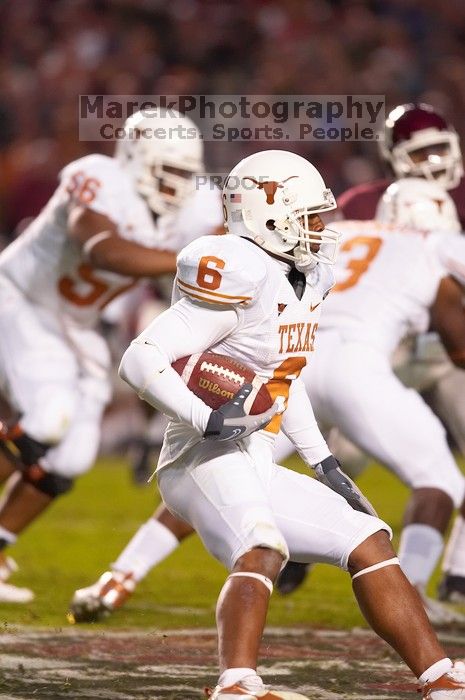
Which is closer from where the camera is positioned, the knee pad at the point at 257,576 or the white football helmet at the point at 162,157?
the knee pad at the point at 257,576

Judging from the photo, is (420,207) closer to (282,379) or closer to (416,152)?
(416,152)

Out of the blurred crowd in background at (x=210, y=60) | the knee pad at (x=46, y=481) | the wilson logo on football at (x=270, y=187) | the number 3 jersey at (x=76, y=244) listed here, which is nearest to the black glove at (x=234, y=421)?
the wilson logo on football at (x=270, y=187)

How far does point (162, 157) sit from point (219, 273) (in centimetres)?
226

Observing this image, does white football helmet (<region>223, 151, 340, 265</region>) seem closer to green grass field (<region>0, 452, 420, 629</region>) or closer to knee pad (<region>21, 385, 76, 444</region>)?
green grass field (<region>0, 452, 420, 629</region>)

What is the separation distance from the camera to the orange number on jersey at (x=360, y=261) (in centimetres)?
A: 493

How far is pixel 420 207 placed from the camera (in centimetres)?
496

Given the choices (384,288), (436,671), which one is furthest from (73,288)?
(436,671)

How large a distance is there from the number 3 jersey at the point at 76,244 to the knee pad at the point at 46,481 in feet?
2.25

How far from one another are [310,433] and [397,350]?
1673 mm

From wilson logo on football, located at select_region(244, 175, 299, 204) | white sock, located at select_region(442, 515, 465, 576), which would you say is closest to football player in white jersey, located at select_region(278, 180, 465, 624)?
white sock, located at select_region(442, 515, 465, 576)

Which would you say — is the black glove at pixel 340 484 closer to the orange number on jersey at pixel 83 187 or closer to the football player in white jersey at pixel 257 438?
the football player in white jersey at pixel 257 438

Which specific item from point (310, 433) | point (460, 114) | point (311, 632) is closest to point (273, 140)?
point (460, 114)

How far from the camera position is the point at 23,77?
11.0 m

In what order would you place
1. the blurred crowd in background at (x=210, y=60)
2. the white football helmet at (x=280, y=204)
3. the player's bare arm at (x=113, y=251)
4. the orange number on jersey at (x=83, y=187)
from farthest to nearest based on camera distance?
the blurred crowd in background at (x=210, y=60) < the orange number on jersey at (x=83, y=187) < the player's bare arm at (x=113, y=251) < the white football helmet at (x=280, y=204)
